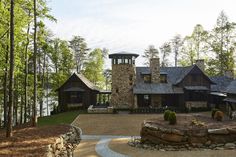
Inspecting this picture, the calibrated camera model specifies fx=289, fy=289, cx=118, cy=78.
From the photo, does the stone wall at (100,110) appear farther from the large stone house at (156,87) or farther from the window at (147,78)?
the window at (147,78)

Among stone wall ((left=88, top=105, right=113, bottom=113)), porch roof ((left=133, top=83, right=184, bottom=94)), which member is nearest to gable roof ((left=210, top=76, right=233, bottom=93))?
porch roof ((left=133, top=83, right=184, bottom=94))

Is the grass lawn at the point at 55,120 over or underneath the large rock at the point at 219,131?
underneath

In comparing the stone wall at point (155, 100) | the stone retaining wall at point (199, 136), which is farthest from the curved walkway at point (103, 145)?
the stone wall at point (155, 100)

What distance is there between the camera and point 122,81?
4241 cm

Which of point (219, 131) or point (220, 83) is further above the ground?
point (220, 83)

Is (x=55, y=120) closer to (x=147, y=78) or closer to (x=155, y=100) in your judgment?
(x=155, y=100)

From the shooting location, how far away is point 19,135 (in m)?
18.9

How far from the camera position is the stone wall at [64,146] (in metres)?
16.1

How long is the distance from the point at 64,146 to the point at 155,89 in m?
25.0

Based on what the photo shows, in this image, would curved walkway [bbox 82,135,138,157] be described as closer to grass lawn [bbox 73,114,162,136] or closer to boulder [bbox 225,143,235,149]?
grass lawn [bbox 73,114,162,136]

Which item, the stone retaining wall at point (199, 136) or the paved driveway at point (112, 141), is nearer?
the paved driveway at point (112, 141)

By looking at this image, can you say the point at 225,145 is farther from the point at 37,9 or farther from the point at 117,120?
the point at 37,9

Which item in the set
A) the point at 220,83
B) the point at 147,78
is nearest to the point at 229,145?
the point at 147,78

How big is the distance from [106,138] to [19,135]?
7.79 metres
